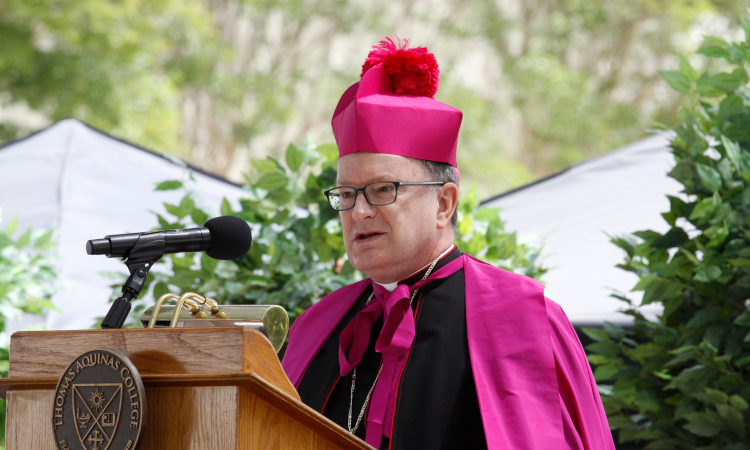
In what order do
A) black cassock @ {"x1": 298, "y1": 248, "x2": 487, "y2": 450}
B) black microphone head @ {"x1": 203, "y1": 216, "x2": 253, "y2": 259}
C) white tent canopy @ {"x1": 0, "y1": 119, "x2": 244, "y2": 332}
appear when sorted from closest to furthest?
black microphone head @ {"x1": 203, "y1": 216, "x2": 253, "y2": 259}
black cassock @ {"x1": 298, "y1": 248, "x2": 487, "y2": 450}
white tent canopy @ {"x1": 0, "y1": 119, "x2": 244, "y2": 332}

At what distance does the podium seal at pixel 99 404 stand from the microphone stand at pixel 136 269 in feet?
0.54

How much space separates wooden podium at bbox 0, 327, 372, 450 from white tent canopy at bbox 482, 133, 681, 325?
80.8 inches

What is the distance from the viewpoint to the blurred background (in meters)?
16.3

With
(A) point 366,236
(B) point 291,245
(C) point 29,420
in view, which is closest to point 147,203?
(B) point 291,245

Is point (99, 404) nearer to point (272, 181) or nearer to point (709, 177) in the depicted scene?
point (272, 181)

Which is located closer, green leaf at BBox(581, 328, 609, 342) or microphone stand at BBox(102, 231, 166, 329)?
microphone stand at BBox(102, 231, 166, 329)

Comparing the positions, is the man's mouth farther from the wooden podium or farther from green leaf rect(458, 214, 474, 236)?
green leaf rect(458, 214, 474, 236)

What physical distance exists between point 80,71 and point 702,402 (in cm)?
1031

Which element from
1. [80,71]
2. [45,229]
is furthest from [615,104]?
[45,229]

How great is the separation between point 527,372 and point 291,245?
4.74 ft

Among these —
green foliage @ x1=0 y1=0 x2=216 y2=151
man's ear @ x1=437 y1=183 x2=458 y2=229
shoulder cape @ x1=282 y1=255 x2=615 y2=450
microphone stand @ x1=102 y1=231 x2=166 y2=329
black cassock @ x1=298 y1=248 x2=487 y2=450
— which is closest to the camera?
microphone stand @ x1=102 y1=231 x2=166 y2=329

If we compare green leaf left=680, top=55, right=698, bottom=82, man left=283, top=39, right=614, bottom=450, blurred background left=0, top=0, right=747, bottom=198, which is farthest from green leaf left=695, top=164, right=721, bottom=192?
blurred background left=0, top=0, right=747, bottom=198

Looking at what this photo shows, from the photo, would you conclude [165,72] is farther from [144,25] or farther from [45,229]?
[45,229]

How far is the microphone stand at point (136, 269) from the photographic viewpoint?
1.35 meters
